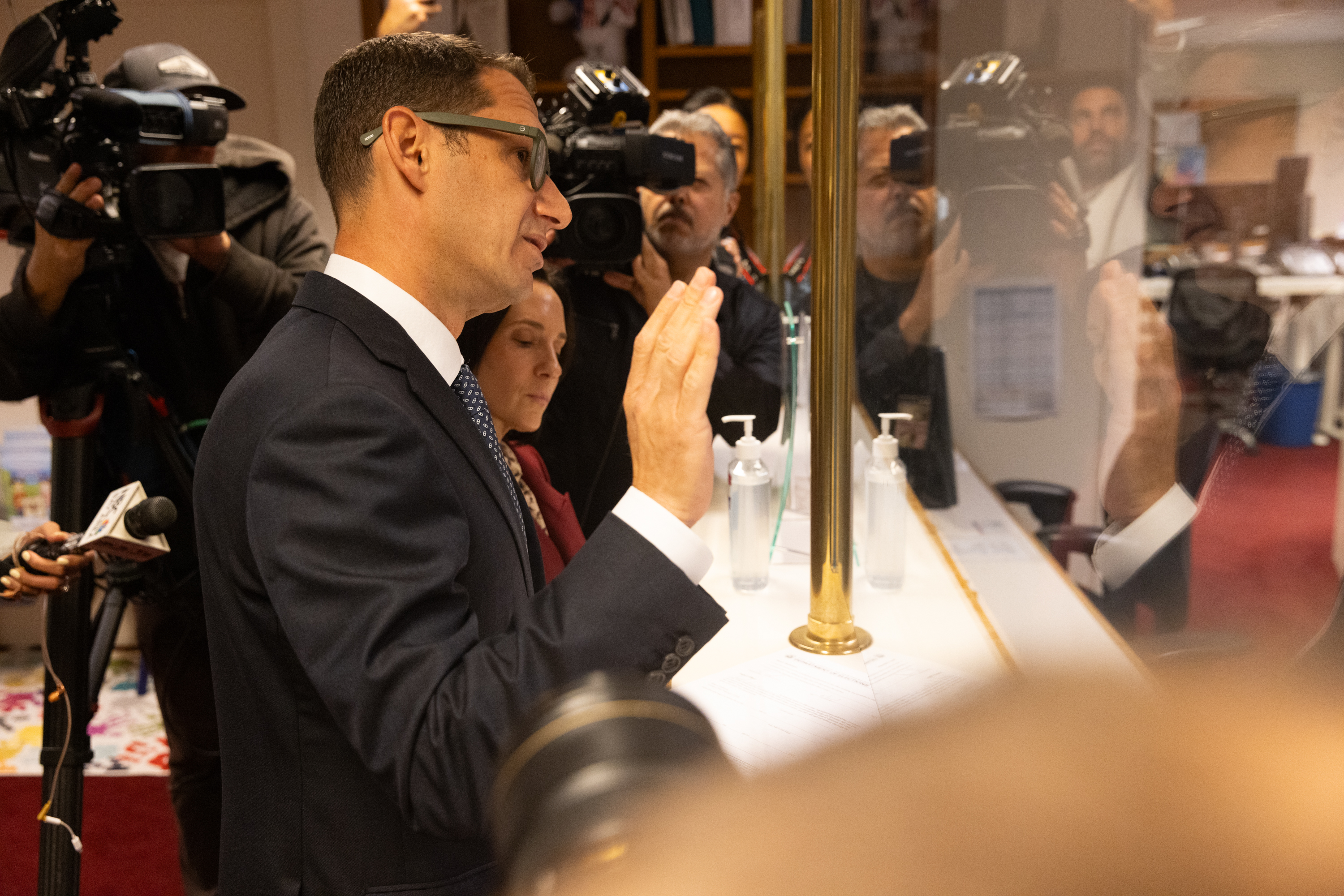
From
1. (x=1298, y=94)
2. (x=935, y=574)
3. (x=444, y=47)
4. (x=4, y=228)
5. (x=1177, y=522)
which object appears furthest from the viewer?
(x=4, y=228)

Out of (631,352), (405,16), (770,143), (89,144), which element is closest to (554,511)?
(631,352)

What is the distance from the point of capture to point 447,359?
0.92 m

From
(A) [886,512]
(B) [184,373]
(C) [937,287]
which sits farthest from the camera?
(C) [937,287]

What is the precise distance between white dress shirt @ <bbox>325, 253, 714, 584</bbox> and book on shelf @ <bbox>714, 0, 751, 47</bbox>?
12.9 feet

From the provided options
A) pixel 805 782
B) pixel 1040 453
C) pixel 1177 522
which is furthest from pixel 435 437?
pixel 1040 453

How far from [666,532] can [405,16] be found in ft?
7.43

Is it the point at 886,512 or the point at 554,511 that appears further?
the point at 554,511

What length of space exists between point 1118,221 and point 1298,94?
326mm

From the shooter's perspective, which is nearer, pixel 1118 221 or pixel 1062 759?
pixel 1062 759

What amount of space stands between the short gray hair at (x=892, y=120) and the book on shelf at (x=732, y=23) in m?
2.45

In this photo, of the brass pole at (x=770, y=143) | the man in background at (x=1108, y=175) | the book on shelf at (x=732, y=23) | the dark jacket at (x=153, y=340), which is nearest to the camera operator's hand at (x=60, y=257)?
→ the dark jacket at (x=153, y=340)

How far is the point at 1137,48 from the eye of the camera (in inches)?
41.7

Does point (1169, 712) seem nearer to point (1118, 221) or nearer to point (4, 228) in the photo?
point (1118, 221)

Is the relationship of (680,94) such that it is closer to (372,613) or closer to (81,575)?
(81,575)
